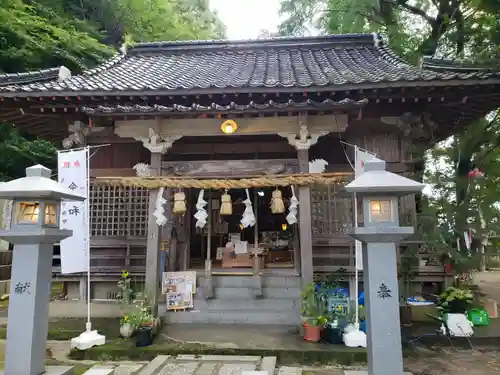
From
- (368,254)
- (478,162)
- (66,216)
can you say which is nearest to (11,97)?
(66,216)

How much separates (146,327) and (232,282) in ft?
8.14

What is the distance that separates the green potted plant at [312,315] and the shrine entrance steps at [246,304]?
0.90 meters

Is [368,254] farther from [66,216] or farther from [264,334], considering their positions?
[66,216]

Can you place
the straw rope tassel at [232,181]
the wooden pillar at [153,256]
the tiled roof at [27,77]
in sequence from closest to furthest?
the straw rope tassel at [232,181], the wooden pillar at [153,256], the tiled roof at [27,77]

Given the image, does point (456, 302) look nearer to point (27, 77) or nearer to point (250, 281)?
point (250, 281)

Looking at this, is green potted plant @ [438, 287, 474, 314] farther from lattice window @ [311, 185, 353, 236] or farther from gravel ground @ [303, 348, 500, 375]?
lattice window @ [311, 185, 353, 236]

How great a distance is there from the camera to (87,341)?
21.7 feet

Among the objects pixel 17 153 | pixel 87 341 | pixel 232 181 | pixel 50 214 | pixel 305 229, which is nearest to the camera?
pixel 50 214

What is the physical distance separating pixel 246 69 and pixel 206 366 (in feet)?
27.0

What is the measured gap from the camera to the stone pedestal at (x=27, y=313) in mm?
4527

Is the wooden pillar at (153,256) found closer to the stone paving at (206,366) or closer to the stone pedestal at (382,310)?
the stone paving at (206,366)

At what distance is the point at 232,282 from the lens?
8.77 metres

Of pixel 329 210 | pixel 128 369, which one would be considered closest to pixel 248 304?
pixel 329 210

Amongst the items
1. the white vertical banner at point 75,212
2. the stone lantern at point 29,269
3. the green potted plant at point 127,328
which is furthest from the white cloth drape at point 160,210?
the stone lantern at point 29,269
